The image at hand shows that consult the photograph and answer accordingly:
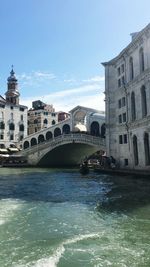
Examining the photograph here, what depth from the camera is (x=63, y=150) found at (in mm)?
54375

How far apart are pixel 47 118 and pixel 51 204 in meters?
66.0

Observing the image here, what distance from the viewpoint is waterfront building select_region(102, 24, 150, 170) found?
104 feet

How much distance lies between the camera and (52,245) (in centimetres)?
905

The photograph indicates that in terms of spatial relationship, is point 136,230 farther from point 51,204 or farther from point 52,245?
point 51,204

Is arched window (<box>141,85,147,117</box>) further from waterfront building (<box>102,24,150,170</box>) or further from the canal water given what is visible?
the canal water

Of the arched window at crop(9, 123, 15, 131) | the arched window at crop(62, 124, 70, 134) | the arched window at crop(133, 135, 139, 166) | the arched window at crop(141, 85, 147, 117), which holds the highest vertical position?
the arched window at crop(9, 123, 15, 131)

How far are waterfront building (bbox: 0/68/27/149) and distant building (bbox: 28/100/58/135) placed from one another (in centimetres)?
630

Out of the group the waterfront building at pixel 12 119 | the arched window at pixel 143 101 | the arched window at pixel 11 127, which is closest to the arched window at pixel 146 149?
the arched window at pixel 143 101

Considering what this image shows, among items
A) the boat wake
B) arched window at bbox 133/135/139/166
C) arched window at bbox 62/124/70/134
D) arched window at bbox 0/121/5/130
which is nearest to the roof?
arched window at bbox 133/135/139/166

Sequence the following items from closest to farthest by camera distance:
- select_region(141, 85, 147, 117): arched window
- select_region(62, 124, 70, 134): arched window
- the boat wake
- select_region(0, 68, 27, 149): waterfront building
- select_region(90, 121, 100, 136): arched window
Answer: the boat wake
select_region(141, 85, 147, 117): arched window
select_region(90, 121, 100, 136): arched window
select_region(62, 124, 70, 134): arched window
select_region(0, 68, 27, 149): waterfront building

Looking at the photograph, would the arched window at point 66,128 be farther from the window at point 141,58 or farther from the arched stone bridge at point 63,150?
the window at point 141,58

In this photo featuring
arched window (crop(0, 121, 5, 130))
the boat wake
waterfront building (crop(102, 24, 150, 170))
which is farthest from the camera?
→ arched window (crop(0, 121, 5, 130))

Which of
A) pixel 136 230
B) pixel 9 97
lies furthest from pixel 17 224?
pixel 9 97

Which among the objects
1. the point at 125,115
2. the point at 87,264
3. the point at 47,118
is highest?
the point at 47,118
